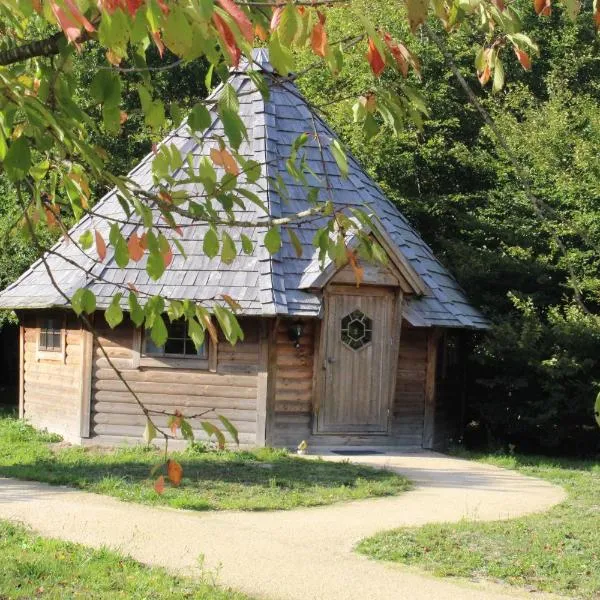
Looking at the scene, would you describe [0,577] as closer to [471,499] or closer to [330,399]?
[471,499]

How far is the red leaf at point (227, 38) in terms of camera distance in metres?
2.55

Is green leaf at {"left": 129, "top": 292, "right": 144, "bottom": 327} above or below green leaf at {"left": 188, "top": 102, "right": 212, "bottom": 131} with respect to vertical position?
below

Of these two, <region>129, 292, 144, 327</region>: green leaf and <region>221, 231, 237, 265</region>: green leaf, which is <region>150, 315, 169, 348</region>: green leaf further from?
<region>221, 231, 237, 265</region>: green leaf

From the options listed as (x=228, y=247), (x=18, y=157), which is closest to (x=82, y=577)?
(x=228, y=247)

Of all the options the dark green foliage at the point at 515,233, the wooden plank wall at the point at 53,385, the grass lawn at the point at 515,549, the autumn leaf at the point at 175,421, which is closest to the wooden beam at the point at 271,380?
the wooden plank wall at the point at 53,385

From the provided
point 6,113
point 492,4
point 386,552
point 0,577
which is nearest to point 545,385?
point 386,552

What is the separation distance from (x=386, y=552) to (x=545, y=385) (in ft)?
25.1

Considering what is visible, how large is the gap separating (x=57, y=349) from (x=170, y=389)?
2460 millimetres

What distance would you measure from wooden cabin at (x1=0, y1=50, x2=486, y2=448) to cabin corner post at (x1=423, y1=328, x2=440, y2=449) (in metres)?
0.02

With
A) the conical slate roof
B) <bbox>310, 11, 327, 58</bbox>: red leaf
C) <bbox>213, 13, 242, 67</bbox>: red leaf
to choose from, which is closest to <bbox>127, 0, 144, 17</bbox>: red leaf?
<bbox>213, 13, 242, 67</bbox>: red leaf

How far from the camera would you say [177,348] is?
14055 millimetres

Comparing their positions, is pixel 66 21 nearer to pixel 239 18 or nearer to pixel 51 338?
pixel 239 18

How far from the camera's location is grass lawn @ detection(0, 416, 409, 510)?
9945 mm

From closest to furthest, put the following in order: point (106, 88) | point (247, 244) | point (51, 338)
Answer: point (106, 88)
point (247, 244)
point (51, 338)
